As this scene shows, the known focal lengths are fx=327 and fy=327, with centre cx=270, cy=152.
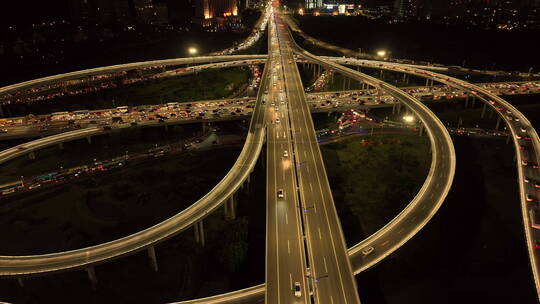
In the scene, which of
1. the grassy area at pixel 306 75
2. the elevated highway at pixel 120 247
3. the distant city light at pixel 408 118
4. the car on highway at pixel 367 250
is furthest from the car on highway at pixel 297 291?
the grassy area at pixel 306 75

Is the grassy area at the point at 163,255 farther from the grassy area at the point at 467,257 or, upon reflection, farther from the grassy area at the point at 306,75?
the grassy area at the point at 306,75

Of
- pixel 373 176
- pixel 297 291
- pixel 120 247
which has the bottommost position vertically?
pixel 373 176

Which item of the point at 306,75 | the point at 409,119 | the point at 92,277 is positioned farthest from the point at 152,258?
the point at 306,75

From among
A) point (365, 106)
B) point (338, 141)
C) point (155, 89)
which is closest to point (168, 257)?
point (338, 141)

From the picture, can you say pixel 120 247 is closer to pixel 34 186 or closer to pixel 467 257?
pixel 34 186

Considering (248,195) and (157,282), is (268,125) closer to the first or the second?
(248,195)

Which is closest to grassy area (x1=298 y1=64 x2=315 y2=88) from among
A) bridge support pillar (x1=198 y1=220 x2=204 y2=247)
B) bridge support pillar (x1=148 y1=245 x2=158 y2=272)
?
bridge support pillar (x1=198 y1=220 x2=204 y2=247)

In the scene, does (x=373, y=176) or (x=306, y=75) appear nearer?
(x=373, y=176)
